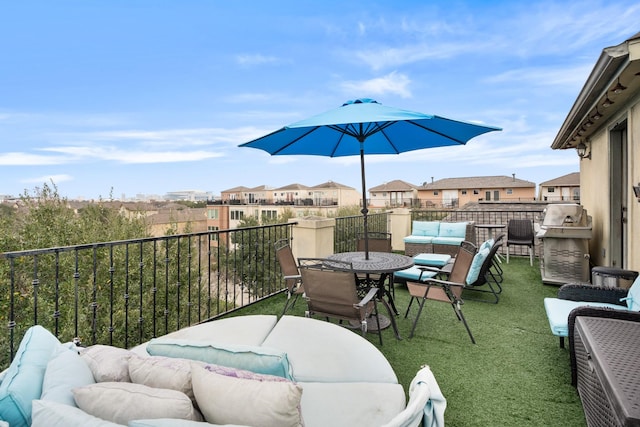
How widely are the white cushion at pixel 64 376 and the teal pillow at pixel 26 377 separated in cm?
3

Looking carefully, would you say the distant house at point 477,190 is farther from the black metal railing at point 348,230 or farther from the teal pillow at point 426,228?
the teal pillow at point 426,228

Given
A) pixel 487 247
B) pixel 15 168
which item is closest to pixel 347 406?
pixel 487 247

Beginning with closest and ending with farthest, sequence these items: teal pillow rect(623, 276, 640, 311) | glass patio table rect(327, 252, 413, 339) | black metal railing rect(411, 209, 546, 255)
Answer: teal pillow rect(623, 276, 640, 311)
glass patio table rect(327, 252, 413, 339)
black metal railing rect(411, 209, 546, 255)

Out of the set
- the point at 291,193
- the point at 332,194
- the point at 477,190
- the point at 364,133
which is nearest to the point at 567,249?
the point at 364,133

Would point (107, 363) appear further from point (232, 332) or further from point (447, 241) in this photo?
point (447, 241)

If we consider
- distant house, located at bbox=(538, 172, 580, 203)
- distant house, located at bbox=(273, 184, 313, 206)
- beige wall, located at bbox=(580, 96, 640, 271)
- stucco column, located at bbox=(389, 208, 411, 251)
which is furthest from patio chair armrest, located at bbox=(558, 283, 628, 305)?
distant house, located at bbox=(538, 172, 580, 203)

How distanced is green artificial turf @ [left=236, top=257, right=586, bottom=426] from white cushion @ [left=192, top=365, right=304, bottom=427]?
1602 millimetres

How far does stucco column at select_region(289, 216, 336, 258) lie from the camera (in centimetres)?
550

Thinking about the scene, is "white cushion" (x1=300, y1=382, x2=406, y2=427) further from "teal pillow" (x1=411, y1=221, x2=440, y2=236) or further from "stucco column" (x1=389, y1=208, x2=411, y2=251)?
"stucco column" (x1=389, y1=208, x2=411, y2=251)

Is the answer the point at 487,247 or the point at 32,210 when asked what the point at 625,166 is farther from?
the point at 32,210

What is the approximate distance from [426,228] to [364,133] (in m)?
4.39

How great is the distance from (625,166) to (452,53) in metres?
6.41

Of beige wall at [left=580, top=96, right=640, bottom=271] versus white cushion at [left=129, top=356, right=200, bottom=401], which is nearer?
white cushion at [left=129, top=356, right=200, bottom=401]

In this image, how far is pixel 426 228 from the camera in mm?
7676
